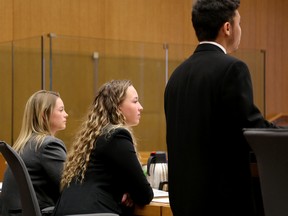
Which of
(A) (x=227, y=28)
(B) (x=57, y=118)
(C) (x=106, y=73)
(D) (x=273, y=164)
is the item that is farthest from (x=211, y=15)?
(C) (x=106, y=73)

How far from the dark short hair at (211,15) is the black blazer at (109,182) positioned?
0.97 metres

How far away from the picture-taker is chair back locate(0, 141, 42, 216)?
105 inches

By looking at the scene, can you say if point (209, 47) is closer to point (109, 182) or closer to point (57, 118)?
point (109, 182)

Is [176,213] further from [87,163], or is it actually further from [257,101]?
[257,101]

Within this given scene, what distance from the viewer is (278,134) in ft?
5.47

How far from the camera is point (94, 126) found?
320 cm

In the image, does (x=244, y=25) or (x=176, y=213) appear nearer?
(x=176, y=213)

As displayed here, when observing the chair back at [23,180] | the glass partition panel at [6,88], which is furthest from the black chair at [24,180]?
the glass partition panel at [6,88]

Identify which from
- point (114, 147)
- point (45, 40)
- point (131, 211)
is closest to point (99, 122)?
point (114, 147)

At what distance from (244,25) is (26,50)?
3890 millimetres

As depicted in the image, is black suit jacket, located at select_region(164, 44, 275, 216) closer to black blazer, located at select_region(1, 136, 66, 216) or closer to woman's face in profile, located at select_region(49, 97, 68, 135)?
black blazer, located at select_region(1, 136, 66, 216)

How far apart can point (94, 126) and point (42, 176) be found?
0.55 m

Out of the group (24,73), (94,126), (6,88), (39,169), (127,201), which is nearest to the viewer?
(127,201)

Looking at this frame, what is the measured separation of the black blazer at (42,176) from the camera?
3.51 meters
